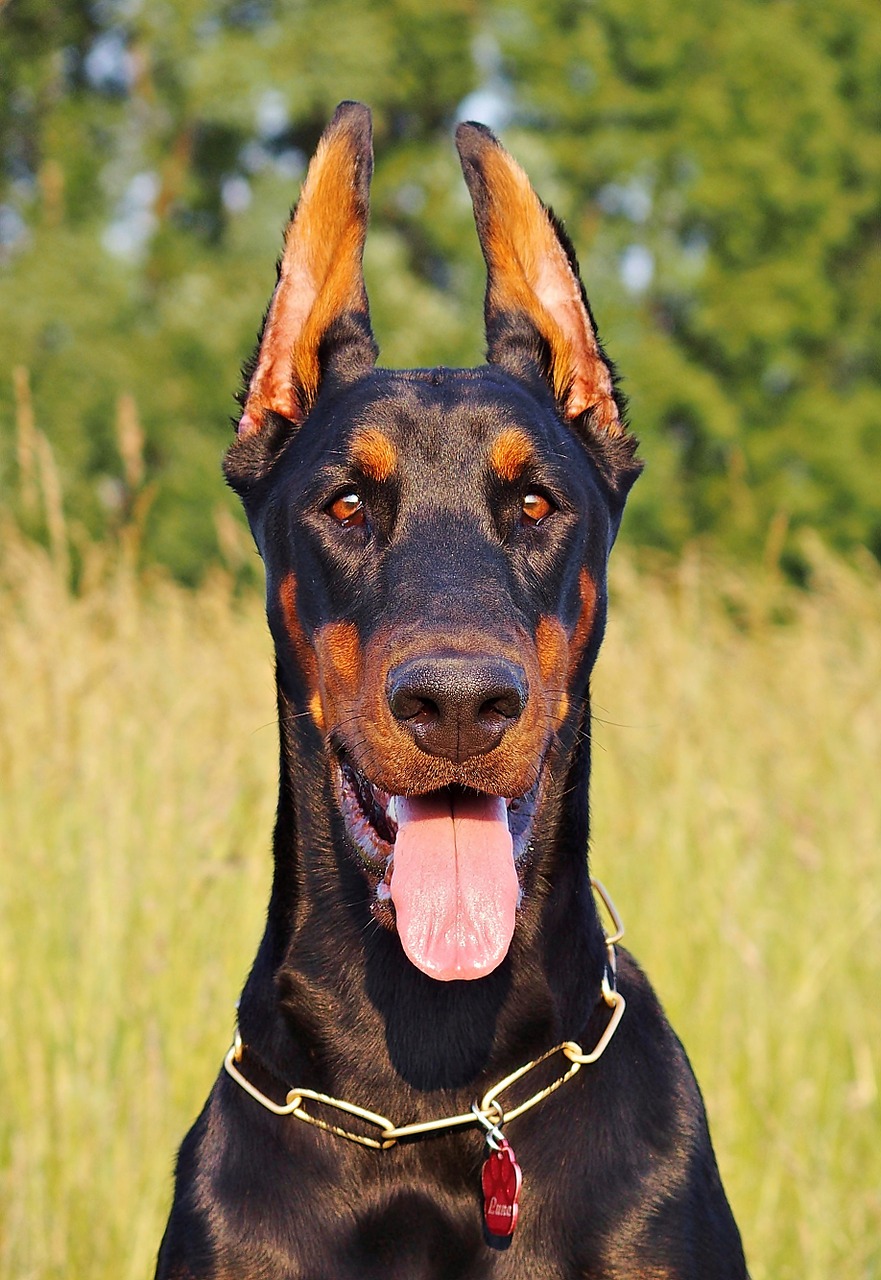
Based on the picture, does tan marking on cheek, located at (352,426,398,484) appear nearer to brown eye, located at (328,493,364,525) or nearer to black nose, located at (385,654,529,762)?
brown eye, located at (328,493,364,525)

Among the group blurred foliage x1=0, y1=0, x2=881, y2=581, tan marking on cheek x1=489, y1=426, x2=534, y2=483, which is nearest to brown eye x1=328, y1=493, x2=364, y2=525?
tan marking on cheek x1=489, y1=426, x2=534, y2=483

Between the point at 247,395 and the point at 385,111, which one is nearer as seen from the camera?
the point at 247,395

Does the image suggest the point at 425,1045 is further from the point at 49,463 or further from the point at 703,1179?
the point at 49,463

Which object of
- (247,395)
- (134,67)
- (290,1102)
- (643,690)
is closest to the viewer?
(290,1102)

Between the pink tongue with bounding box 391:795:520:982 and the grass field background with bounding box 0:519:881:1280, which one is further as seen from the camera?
the grass field background with bounding box 0:519:881:1280

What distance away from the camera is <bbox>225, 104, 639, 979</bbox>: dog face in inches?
95.6

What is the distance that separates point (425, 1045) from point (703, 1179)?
51cm

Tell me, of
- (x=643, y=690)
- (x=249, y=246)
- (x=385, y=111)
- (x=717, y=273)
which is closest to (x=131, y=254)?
(x=249, y=246)

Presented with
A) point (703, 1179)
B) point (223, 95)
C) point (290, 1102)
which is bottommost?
point (703, 1179)

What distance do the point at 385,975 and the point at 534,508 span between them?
0.87 meters

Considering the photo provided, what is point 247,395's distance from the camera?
311 centimetres

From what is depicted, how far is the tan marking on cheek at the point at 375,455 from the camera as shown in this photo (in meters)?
2.78

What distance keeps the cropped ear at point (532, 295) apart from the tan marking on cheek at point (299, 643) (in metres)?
0.66

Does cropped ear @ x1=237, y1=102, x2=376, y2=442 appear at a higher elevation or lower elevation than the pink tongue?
higher
